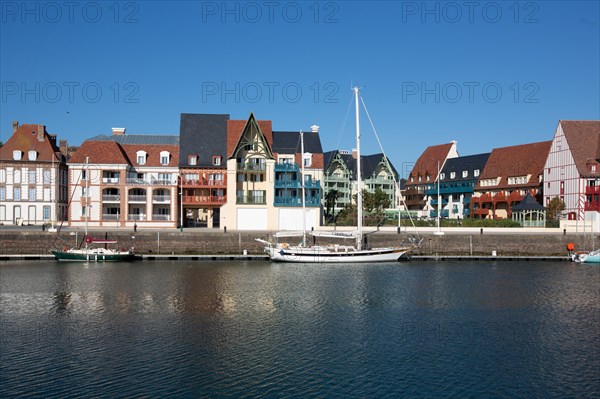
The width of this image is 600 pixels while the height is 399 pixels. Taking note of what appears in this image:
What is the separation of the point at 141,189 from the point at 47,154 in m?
19.3

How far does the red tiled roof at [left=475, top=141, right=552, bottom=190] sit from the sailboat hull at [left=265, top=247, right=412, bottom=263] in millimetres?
42371

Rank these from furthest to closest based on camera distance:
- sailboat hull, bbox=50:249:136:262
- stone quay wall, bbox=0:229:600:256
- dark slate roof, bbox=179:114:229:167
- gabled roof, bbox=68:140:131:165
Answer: dark slate roof, bbox=179:114:229:167
gabled roof, bbox=68:140:131:165
stone quay wall, bbox=0:229:600:256
sailboat hull, bbox=50:249:136:262

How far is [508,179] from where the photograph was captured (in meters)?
94.3

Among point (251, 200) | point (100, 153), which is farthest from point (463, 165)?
point (100, 153)

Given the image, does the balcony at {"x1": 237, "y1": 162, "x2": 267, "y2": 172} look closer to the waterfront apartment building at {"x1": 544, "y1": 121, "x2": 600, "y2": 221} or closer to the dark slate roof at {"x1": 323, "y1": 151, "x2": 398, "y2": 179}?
the dark slate roof at {"x1": 323, "y1": 151, "x2": 398, "y2": 179}

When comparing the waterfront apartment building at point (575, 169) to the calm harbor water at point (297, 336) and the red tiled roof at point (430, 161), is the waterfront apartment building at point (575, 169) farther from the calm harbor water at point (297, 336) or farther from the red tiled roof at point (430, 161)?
the calm harbor water at point (297, 336)

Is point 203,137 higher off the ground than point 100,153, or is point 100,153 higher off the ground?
point 203,137

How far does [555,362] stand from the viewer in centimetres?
2394

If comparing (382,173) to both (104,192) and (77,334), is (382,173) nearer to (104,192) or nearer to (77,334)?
(104,192)

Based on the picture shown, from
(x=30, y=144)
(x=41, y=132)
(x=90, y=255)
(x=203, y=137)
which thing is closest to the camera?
(x=90, y=255)

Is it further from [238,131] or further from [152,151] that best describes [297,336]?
[152,151]

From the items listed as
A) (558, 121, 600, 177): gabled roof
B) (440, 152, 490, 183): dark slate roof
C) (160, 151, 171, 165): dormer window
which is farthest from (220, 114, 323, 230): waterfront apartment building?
(440, 152, 490, 183): dark slate roof

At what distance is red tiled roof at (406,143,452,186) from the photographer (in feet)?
367

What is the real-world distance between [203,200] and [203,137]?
938cm
